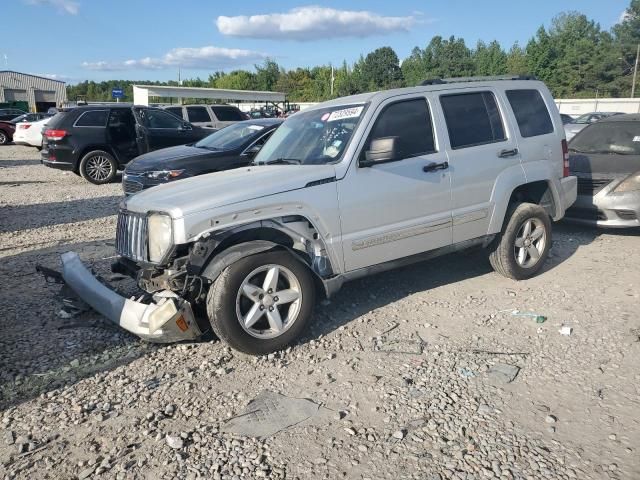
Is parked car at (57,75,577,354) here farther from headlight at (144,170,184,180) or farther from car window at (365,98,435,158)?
headlight at (144,170,184,180)

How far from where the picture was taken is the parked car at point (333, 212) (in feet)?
12.5

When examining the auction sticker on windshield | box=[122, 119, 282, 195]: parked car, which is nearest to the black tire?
box=[122, 119, 282, 195]: parked car

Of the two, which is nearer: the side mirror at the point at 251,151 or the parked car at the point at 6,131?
the side mirror at the point at 251,151

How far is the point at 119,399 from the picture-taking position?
3.47 m

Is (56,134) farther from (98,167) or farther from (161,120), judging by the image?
(161,120)

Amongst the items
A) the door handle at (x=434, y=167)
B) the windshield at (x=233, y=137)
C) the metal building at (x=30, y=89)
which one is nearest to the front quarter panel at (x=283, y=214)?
the door handle at (x=434, y=167)

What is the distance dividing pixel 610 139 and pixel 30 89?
79016mm

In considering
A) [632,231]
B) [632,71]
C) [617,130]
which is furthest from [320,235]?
[632,71]

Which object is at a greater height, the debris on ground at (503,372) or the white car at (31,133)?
the white car at (31,133)

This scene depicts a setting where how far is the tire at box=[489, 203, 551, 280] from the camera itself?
5.40 metres

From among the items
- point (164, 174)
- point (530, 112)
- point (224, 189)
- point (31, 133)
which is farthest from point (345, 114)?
point (31, 133)

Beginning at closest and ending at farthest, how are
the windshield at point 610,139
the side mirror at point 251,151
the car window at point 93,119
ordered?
the windshield at point 610,139, the side mirror at point 251,151, the car window at point 93,119

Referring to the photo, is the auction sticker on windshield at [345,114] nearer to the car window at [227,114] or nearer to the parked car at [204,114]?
the parked car at [204,114]

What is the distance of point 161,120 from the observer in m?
13.3
